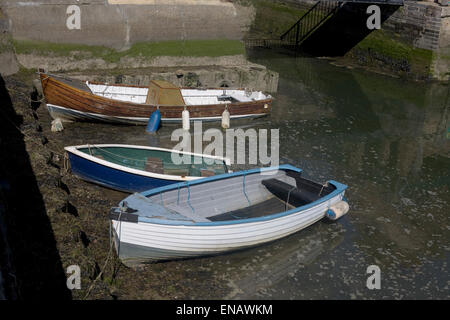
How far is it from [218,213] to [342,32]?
22.7 meters

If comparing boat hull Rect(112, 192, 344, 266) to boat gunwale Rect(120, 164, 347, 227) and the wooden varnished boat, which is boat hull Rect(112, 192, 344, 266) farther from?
the wooden varnished boat

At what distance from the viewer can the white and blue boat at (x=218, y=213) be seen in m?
9.26

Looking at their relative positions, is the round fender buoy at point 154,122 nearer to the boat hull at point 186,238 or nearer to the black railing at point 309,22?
the boat hull at point 186,238

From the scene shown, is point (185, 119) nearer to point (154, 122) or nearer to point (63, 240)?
point (154, 122)

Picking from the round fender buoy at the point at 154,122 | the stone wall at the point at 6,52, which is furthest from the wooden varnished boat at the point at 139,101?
the stone wall at the point at 6,52

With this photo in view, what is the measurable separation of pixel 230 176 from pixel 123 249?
339cm

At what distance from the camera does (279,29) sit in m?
35.2

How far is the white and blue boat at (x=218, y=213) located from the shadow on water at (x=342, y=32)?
19.7m

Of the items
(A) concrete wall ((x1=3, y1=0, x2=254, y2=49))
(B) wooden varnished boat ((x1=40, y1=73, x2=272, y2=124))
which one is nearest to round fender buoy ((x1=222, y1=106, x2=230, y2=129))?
(B) wooden varnished boat ((x1=40, y1=73, x2=272, y2=124))

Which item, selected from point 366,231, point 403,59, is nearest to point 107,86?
point 366,231

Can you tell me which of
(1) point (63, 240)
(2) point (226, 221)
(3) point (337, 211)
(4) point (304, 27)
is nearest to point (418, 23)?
(4) point (304, 27)

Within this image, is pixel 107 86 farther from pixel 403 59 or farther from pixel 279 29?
pixel 279 29

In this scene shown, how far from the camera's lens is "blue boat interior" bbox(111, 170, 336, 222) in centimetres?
1070

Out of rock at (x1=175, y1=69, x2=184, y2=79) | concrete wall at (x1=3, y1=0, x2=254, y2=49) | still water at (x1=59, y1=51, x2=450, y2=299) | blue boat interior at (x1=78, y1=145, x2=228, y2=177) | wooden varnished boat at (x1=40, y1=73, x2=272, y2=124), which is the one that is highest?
concrete wall at (x1=3, y1=0, x2=254, y2=49)
